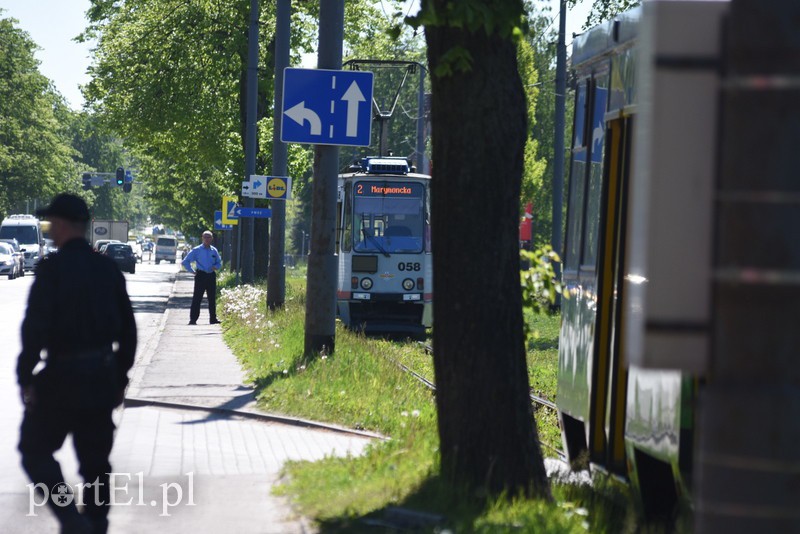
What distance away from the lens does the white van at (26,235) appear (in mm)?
66562

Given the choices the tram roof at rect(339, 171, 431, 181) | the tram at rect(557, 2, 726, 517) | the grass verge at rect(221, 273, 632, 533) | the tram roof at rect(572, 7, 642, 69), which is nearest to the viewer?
the tram at rect(557, 2, 726, 517)

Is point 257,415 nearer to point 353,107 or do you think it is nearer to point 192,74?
point 353,107

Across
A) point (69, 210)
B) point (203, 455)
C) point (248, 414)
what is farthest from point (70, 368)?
point (248, 414)

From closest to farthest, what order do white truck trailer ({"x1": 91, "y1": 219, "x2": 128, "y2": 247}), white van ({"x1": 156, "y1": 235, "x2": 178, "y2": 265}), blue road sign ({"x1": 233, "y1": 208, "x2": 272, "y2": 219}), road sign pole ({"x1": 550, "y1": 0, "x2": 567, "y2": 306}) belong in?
road sign pole ({"x1": 550, "y1": 0, "x2": 567, "y2": 306}), blue road sign ({"x1": 233, "y1": 208, "x2": 272, "y2": 219}), white truck trailer ({"x1": 91, "y1": 219, "x2": 128, "y2": 247}), white van ({"x1": 156, "y1": 235, "x2": 178, "y2": 265})

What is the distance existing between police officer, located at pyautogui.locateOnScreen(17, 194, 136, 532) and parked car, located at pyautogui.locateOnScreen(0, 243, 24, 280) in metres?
51.3

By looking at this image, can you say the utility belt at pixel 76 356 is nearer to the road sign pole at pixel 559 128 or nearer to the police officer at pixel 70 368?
the police officer at pixel 70 368

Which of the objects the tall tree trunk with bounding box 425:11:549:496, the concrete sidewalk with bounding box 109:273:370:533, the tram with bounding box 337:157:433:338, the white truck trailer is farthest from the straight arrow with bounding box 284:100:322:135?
the white truck trailer

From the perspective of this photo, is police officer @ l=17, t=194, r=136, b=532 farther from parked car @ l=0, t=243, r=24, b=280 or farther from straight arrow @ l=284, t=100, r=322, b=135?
parked car @ l=0, t=243, r=24, b=280

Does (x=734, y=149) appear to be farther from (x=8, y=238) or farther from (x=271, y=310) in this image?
(x=8, y=238)

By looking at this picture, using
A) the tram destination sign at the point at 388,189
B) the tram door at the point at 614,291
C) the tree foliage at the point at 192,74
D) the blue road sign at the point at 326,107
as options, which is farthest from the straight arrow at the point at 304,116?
the tree foliage at the point at 192,74

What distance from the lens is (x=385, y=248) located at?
25219 millimetres

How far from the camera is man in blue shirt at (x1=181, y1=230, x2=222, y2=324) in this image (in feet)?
88.9

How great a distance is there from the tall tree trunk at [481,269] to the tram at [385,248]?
17116 millimetres

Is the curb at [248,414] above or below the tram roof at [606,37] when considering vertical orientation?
below
